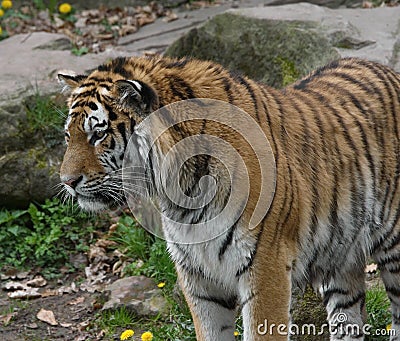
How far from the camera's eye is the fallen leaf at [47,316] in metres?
5.42

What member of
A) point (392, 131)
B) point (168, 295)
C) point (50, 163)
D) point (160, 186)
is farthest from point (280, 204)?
point (50, 163)

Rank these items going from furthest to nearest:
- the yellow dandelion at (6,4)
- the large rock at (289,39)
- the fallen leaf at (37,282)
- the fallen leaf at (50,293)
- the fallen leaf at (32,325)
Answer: the yellow dandelion at (6,4)
the large rock at (289,39)
the fallen leaf at (37,282)
the fallen leaf at (50,293)
the fallen leaf at (32,325)

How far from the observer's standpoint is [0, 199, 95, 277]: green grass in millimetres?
6078

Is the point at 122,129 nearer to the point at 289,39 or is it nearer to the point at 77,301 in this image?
the point at 77,301

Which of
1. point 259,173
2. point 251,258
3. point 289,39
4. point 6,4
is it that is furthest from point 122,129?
point 6,4

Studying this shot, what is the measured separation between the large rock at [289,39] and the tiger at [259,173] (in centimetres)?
183

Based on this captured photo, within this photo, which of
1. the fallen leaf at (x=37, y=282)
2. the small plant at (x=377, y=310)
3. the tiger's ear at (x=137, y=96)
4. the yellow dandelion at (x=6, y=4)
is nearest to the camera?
the tiger's ear at (x=137, y=96)

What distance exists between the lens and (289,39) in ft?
21.2

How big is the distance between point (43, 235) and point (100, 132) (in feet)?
8.97

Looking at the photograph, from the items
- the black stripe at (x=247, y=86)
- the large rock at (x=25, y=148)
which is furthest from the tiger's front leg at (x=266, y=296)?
the large rock at (x=25, y=148)

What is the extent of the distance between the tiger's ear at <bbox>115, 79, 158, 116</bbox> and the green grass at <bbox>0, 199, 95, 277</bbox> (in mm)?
2572

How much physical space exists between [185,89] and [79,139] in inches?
20.2

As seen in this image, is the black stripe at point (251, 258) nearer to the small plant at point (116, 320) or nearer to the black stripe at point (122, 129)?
the black stripe at point (122, 129)

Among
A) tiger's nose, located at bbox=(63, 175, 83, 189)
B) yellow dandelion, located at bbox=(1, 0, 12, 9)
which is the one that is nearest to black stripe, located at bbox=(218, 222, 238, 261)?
tiger's nose, located at bbox=(63, 175, 83, 189)
